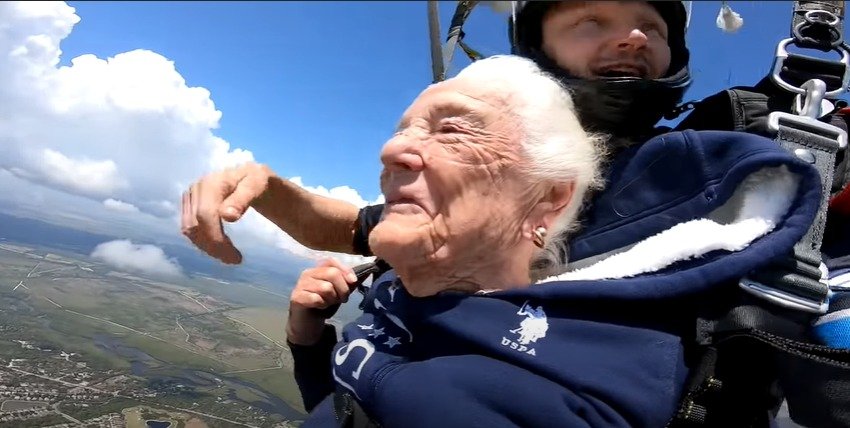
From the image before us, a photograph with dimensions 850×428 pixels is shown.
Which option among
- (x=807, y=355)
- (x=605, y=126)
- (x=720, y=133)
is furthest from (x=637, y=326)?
(x=605, y=126)

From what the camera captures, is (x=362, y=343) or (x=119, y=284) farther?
(x=119, y=284)

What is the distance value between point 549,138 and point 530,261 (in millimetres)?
248

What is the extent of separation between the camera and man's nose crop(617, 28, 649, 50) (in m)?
0.93

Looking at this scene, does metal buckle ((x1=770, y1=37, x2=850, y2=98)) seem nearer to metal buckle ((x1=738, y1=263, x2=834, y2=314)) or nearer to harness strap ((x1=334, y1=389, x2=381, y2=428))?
metal buckle ((x1=738, y1=263, x2=834, y2=314))

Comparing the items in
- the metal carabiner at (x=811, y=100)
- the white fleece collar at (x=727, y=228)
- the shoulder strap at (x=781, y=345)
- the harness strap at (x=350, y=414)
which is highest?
the metal carabiner at (x=811, y=100)

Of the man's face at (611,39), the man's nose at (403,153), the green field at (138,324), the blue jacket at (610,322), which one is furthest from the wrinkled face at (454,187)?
the green field at (138,324)

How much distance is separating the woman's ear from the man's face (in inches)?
9.6

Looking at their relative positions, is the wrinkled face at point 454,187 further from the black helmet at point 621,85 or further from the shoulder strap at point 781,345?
the shoulder strap at point 781,345

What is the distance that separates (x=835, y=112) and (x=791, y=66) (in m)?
0.11

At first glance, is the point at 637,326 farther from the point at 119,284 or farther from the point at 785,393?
the point at 119,284

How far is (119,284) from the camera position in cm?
747

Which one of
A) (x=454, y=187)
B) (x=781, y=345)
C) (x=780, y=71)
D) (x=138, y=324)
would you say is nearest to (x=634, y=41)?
(x=780, y=71)

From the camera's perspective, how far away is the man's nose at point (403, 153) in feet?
→ 2.89

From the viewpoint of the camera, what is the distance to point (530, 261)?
0.94 meters
